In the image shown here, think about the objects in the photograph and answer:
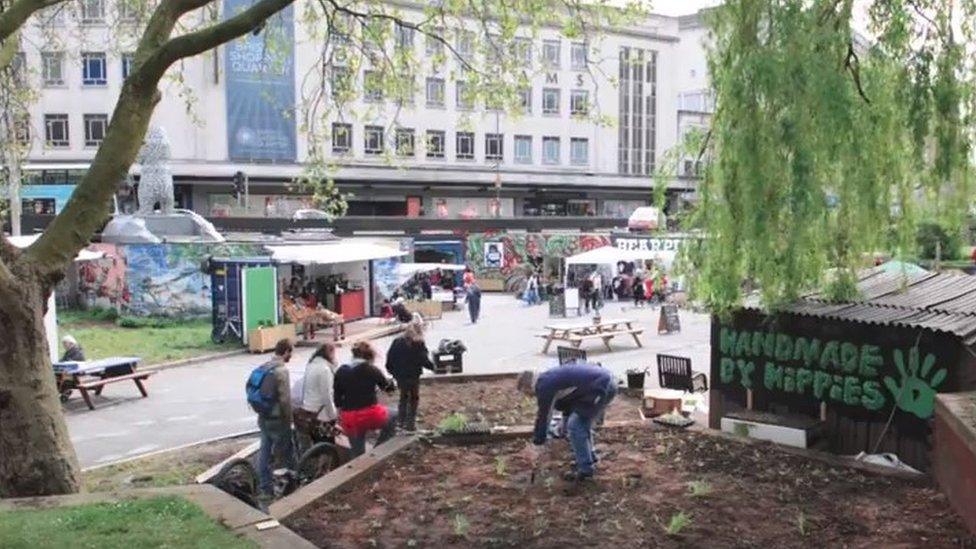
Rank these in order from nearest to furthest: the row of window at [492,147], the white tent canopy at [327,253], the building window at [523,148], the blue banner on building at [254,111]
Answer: the white tent canopy at [327,253], the blue banner on building at [254,111], the row of window at [492,147], the building window at [523,148]

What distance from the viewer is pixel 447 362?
52.8ft

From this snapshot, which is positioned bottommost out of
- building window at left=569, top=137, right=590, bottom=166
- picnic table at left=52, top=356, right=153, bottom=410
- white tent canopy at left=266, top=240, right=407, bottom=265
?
picnic table at left=52, top=356, right=153, bottom=410

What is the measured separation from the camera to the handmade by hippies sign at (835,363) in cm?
874

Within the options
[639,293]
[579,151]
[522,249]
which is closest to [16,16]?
[639,293]

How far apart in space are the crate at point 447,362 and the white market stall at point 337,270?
9522mm

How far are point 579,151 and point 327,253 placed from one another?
39709 millimetres

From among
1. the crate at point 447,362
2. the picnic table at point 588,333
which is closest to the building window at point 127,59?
the crate at point 447,362

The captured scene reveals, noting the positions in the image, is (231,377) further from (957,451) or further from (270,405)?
(957,451)

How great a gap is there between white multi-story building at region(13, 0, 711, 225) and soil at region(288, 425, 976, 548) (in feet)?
110

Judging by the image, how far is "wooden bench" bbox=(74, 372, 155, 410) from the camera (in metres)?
15.0

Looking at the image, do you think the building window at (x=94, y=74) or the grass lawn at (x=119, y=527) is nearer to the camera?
the grass lawn at (x=119, y=527)

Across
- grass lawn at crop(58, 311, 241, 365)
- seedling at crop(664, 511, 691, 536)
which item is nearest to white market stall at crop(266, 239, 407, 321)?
grass lawn at crop(58, 311, 241, 365)

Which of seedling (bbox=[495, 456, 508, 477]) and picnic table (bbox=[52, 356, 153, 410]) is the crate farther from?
seedling (bbox=[495, 456, 508, 477])

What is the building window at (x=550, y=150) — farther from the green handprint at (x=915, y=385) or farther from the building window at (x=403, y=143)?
the green handprint at (x=915, y=385)
